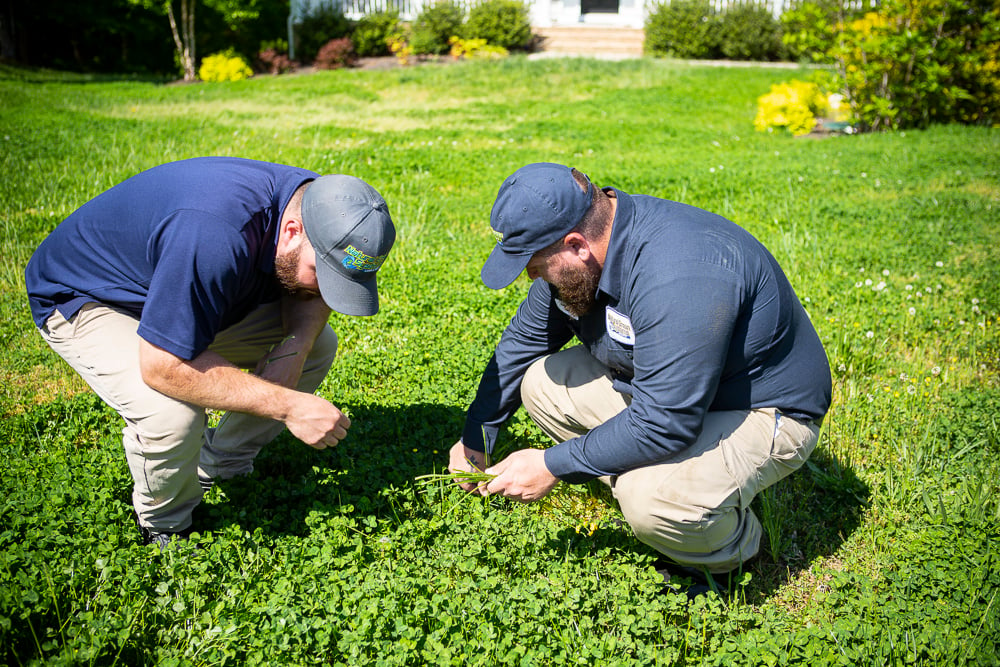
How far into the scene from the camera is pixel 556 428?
343cm

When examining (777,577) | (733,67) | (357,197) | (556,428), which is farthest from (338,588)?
(733,67)

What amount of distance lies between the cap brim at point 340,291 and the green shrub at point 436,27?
1877cm

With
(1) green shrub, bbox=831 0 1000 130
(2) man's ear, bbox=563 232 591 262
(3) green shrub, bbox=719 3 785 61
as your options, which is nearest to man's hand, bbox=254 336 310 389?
(2) man's ear, bbox=563 232 591 262

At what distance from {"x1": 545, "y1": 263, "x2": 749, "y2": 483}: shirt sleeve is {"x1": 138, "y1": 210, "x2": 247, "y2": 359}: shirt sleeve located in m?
1.46

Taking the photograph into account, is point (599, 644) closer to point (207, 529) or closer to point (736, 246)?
point (736, 246)

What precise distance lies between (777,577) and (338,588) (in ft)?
6.04

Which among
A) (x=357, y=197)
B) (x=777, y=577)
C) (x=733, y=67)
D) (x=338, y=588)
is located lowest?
(x=777, y=577)

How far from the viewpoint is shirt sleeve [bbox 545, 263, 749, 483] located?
2.50m

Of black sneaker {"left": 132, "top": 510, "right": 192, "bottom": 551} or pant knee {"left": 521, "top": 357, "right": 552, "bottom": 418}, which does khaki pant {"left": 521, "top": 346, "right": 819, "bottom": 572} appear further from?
black sneaker {"left": 132, "top": 510, "right": 192, "bottom": 551}

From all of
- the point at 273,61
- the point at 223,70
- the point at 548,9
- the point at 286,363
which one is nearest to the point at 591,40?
the point at 548,9

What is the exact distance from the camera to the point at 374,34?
810 inches

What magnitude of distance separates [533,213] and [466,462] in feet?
4.34

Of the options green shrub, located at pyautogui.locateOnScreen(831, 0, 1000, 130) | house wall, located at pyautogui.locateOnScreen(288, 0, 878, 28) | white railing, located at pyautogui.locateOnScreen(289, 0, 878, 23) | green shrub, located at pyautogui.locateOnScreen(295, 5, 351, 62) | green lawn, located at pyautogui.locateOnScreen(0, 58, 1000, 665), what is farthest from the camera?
house wall, located at pyautogui.locateOnScreen(288, 0, 878, 28)

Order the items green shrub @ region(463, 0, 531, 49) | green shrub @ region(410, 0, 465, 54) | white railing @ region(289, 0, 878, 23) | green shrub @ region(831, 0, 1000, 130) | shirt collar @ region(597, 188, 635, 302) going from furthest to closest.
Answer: white railing @ region(289, 0, 878, 23)
green shrub @ region(463, 0, 531, 49)
green shrub @ region(410, 0, 465, 54)
green shrub @ region(831, 0, 1000, 130)
shirt collar @ region(597, 188, 635, 302)
